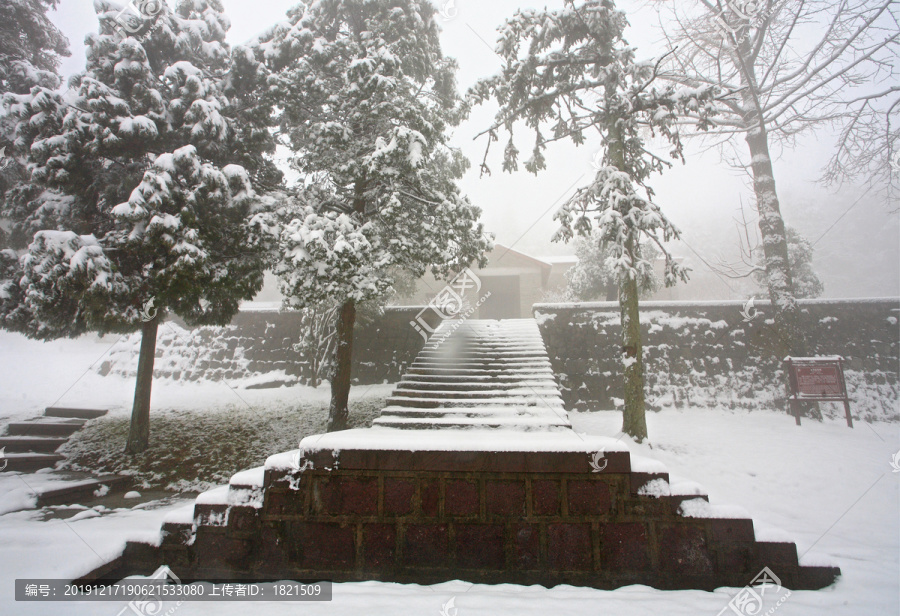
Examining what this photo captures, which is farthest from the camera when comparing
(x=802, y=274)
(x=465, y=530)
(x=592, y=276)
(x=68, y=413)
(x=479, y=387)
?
(x=592, y=276)

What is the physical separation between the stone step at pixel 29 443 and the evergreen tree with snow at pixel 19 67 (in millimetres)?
A: 2875

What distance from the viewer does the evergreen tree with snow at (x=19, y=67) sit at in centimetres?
542

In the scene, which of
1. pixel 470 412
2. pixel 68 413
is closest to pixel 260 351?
pixel 68 413

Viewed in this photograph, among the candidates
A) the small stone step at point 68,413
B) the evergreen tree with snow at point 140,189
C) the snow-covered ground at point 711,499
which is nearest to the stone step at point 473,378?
the snow-covered ground at point 711,499

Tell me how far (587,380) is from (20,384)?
42.4 ft

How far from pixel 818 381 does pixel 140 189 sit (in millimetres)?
11060

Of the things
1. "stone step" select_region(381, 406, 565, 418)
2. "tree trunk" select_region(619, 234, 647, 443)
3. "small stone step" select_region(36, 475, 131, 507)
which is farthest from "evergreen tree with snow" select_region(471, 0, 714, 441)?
"small stone step" select_region(36, 475, 131, 507)

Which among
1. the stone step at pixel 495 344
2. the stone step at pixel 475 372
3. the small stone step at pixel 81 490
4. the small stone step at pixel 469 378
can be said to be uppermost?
the stone step at pixel 495 344

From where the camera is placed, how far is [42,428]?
6.42m

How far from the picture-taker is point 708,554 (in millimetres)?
3010

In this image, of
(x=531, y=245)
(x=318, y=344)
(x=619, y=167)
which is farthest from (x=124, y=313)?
(x=531, y=245)

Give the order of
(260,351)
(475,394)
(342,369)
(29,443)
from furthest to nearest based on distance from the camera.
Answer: (260,351), (342,369), (29,443), (475,394)

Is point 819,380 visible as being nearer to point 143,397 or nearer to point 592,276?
point 592,276

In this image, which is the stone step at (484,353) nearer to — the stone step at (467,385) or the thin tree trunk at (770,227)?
the stone step at (467,385)
